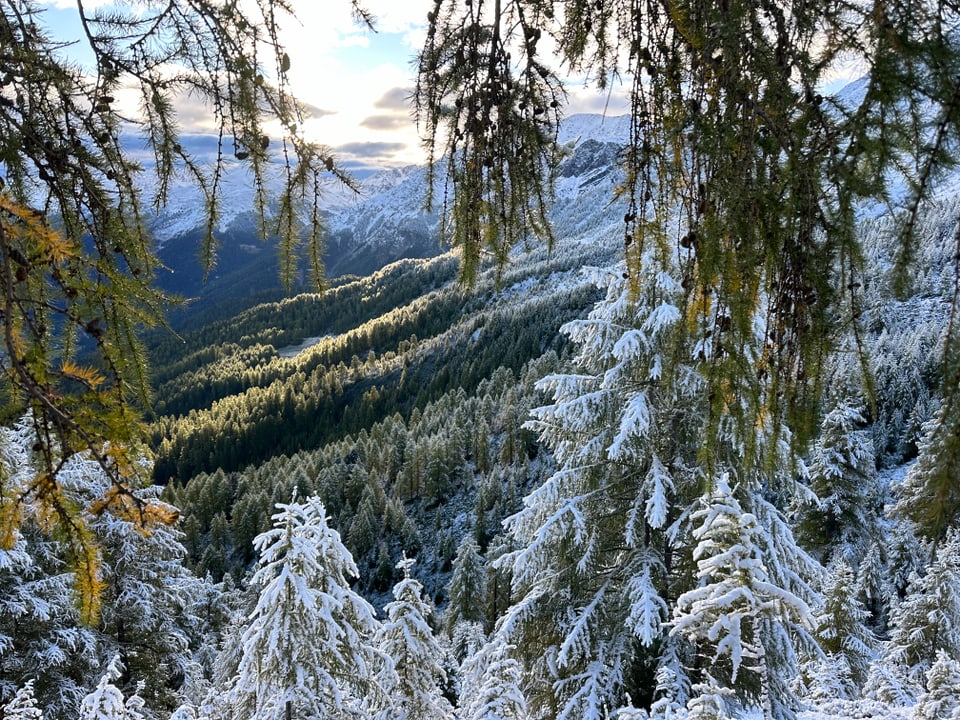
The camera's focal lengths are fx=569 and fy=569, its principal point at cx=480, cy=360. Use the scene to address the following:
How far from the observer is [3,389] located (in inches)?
64.3

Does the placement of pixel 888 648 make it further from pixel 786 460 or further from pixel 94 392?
pixel 94 392

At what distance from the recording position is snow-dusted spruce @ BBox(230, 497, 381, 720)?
727 cm

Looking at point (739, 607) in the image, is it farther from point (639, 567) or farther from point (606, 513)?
point (606, 513)

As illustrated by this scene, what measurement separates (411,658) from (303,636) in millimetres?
3081

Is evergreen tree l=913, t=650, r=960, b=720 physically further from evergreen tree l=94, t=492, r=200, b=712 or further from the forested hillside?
evergreen tree l=94, t=492, r=200, b=712

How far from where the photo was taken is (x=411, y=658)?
977 cm

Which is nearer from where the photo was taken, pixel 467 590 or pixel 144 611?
pixel 144 611

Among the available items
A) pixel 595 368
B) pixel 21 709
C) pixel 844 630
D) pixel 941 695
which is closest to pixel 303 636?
pixel 21 709

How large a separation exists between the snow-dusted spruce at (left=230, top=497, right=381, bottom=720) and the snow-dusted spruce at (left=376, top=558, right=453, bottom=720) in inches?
64.1

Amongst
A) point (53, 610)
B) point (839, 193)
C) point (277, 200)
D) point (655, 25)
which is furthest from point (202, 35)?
point (53, 610)

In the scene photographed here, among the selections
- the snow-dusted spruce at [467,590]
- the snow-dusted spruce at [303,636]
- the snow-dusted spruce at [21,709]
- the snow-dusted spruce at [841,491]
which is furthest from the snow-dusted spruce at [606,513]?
the snow-dusted spruce at [467,590]

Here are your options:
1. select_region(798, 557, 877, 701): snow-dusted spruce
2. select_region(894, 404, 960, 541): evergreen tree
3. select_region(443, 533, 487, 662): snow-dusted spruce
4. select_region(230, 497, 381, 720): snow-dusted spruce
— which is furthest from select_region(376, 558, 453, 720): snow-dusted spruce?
select_region(443, 533, 487, 662): snow-dusted spruce

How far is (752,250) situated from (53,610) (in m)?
11.6

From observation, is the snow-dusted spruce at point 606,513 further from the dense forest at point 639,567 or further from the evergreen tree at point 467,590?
the evergreen tree at point 467,590
